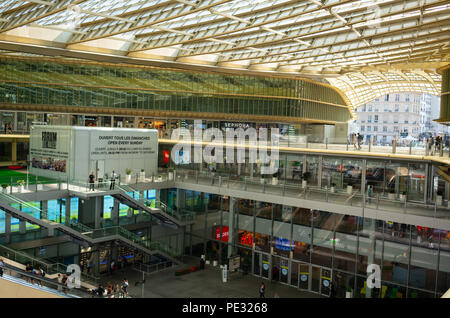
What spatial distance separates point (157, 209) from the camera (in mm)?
27453

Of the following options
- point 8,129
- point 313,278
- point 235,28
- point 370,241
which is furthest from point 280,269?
point 8,129

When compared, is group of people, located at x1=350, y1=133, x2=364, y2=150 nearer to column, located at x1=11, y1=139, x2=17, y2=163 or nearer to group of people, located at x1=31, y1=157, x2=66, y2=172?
group of people, located at x1=31, y1=157, x2=66, y2=172

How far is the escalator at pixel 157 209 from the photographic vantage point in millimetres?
26084

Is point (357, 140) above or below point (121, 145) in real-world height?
above

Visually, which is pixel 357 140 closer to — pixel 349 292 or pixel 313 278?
pixel 313 278

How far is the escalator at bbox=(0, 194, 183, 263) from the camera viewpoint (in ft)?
70.2

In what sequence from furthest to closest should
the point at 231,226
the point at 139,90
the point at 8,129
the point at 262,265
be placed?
1. the point at 139,90
2. the point at 8,129
3. the point at 231,226
4. the point at 262,265

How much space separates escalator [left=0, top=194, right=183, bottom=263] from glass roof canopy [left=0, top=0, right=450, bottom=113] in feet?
31.5

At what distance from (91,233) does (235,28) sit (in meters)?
14.2

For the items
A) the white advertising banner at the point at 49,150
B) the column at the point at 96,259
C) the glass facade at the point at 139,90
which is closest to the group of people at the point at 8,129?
the glass facade at the point at 139,90

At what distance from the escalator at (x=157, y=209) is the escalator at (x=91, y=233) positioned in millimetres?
1760

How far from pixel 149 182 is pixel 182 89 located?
1978 centimetres
